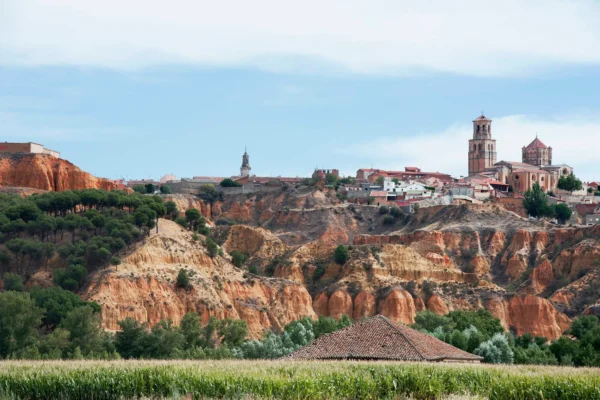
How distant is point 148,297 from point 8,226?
1751 cm

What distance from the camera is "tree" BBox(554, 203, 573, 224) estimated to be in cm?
16338

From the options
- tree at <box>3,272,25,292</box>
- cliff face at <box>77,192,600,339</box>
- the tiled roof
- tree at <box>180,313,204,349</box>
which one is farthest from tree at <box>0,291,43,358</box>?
the tiled roof

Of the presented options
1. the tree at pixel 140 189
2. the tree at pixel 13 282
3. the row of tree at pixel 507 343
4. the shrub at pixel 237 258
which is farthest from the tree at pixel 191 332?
the tree at pixel 140 189

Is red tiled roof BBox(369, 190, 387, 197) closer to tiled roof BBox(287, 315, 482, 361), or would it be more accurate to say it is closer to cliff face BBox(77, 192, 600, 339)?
cliff face BBox(77, 192, 600, 339)

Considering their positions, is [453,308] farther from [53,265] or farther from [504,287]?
[53,265]

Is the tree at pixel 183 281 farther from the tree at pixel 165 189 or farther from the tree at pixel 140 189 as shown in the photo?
the tree at pixel 165 189

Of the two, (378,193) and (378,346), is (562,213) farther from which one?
(378,346)

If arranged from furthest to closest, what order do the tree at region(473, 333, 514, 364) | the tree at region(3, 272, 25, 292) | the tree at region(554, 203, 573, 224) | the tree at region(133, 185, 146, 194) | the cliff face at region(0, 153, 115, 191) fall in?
the tree at region(133, 185, 146, 194)
the tree at region(554, 203, 573, 224)
the cliff face at region(0, 153, 115, 191)
the tree at region(3, 272, 25, 292)
the tree at region(473, 333, 514, 364)

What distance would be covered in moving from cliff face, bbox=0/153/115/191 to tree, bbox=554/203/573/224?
5812cm

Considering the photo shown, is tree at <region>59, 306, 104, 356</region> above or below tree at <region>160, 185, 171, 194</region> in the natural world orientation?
below

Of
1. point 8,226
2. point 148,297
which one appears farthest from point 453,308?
point 8,226

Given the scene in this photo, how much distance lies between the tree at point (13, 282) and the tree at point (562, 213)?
77.6m

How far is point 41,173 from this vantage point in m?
150

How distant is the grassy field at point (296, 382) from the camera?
50125 millimetres
